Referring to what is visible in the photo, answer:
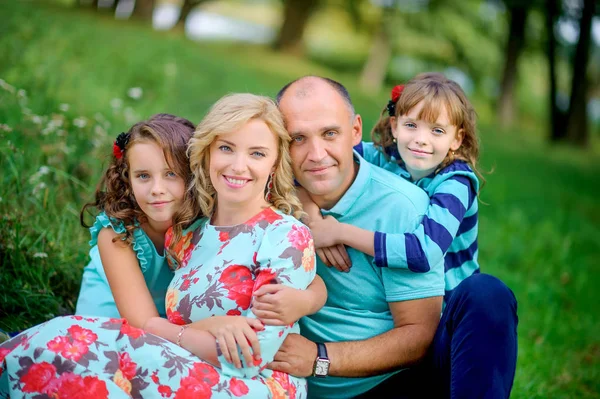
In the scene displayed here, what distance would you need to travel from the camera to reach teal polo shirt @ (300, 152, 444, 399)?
9.58ft

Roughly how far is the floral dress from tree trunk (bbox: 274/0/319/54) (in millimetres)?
17182

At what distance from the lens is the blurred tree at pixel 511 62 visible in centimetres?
1734

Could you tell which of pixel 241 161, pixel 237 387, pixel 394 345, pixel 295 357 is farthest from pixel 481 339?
pixel 241 161

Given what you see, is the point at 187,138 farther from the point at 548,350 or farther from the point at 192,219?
the point at 548,350

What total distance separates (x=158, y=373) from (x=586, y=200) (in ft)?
31.8

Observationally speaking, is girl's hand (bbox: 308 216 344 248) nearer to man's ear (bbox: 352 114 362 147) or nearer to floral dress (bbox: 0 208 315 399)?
floral dress (bbox: 0 208 315 399)

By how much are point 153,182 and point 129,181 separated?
0.60 ft

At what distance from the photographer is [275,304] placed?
7.98ft

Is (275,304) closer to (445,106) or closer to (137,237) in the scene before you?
(137,237)

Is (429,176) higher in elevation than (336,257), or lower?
higher

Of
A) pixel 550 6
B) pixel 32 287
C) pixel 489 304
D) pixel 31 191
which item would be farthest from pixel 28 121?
pixel 550 6

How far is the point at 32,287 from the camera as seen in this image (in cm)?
355

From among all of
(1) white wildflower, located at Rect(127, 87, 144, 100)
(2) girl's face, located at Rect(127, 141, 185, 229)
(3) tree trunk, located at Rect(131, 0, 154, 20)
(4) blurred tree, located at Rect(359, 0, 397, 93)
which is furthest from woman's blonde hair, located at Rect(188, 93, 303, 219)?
(4) blurred tree, located at Rect(359, 0, 397, 93)

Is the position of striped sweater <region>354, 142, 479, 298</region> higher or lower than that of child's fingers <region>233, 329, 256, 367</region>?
higher
